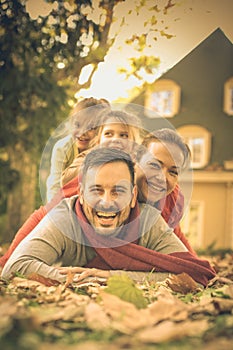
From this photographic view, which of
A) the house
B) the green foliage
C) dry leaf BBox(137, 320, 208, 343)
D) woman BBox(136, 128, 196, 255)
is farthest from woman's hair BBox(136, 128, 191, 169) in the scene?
the house

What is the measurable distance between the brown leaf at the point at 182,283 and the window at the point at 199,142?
7.13 meters

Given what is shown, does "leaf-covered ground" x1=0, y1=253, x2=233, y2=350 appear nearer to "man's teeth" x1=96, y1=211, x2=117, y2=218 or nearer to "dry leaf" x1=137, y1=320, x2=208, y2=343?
"dry leaf" x1=137, y1=320, x2=208, y2=343

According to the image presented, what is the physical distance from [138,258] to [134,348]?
1.40m

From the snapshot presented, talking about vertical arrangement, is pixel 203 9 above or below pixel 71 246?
above

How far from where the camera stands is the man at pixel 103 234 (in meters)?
2.45

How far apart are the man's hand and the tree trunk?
2.92 meters

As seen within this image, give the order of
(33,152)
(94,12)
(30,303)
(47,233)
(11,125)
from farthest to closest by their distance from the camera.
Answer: (33,152), (11,125), (94,12), (47,233), (30,303)

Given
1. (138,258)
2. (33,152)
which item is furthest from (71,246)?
(33,152)

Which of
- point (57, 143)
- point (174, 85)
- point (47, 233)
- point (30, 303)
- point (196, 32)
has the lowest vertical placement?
point (30, 303)

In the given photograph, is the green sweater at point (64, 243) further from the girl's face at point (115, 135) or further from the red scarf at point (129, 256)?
the girl's face at point (115, 135)

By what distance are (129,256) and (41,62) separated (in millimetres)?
2072

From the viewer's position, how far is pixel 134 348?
1121 mm

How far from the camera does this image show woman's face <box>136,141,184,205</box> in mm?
2840

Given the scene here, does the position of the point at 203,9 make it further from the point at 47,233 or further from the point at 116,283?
the point at 116,283
